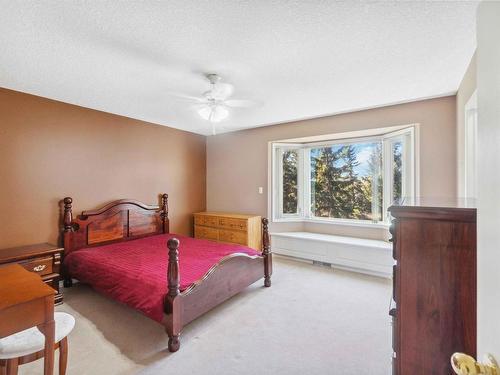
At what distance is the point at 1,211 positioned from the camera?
2.82 m

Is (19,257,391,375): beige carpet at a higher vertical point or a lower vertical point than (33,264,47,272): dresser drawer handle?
lower

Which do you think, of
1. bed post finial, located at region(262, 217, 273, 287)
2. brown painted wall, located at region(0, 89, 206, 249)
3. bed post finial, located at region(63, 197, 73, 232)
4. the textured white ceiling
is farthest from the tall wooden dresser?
brown painted wall, located at region(0, 89, 206, 249)

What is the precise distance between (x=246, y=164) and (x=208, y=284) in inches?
115

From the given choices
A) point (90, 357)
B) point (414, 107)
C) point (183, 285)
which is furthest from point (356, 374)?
point (414, 107)

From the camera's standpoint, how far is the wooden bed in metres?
2.03

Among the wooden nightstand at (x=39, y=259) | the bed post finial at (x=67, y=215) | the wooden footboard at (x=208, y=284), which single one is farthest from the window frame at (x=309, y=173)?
the wooden nightstand at (x=39, y=259)

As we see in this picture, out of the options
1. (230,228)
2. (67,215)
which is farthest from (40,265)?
(230,228)

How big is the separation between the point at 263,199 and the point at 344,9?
342 cm

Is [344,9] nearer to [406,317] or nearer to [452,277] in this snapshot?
[452,277]

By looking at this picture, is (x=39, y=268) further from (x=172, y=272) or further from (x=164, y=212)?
(x=164, y=212)

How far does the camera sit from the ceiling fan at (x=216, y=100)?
2.67 m

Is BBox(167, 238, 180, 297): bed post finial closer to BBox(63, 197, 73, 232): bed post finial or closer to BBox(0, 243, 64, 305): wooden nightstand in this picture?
BBox(0, 243, 64, 305): wooden nightstand

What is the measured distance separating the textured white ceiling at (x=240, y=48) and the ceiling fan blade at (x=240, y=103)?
150mm

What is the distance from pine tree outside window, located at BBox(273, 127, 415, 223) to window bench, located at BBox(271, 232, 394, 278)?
41 cm
